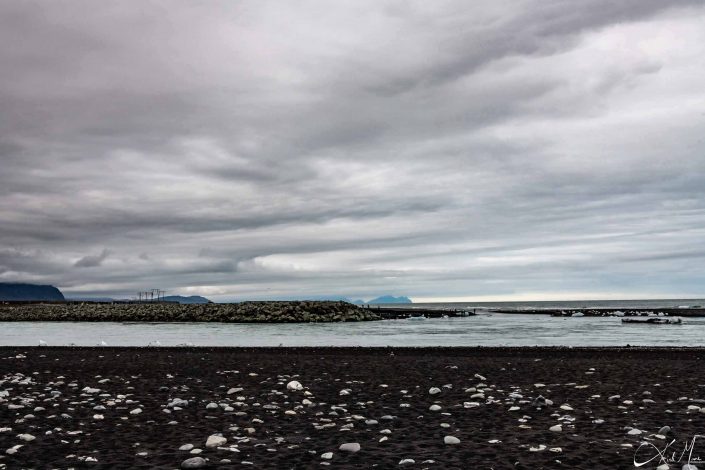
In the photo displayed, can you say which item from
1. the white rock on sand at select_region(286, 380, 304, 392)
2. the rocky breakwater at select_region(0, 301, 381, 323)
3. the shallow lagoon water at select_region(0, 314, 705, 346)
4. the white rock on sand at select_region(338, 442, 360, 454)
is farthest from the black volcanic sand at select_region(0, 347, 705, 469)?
the rocky breakwater at select_region(0, 301, 381, 323)

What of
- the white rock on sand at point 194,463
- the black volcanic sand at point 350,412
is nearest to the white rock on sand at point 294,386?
the black volcanic sand at point 350,412

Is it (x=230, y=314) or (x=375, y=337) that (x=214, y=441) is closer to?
Answer: (x=375, y=337)

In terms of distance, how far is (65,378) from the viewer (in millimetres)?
18938

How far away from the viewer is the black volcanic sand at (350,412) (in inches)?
362

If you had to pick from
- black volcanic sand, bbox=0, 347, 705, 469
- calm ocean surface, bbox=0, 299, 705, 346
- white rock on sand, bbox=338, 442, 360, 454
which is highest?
white rock on sand, bbox=338, 442, 360, 454

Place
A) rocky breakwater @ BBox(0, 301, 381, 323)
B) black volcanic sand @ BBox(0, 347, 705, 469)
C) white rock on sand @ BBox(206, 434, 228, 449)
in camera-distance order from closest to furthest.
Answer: black volcanic sand @ BBox(0, 347, 705, 469), white rock on sand @ BBox(206, 434, 228, 449), rocky breakwater @ BBox(0, 301, 381, 323)

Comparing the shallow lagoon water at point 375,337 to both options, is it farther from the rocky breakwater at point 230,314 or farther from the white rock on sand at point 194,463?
the white rock on sand at point 194,463

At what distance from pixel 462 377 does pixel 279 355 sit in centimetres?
1108

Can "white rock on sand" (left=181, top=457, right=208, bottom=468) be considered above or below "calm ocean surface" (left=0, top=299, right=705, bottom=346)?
above

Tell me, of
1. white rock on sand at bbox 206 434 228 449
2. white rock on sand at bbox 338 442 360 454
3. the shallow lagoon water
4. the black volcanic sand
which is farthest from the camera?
the shallow lagoon water

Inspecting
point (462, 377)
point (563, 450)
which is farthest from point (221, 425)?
point (462, 377)

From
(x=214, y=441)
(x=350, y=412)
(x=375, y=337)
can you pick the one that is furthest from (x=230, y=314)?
(x=214, y=441)

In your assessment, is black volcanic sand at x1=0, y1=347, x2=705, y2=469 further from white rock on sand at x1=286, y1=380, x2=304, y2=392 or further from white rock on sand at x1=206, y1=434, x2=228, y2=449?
white rock on sand at x1=286, y1=380, x2=304, y2=392

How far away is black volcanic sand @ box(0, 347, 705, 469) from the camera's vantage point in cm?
920
